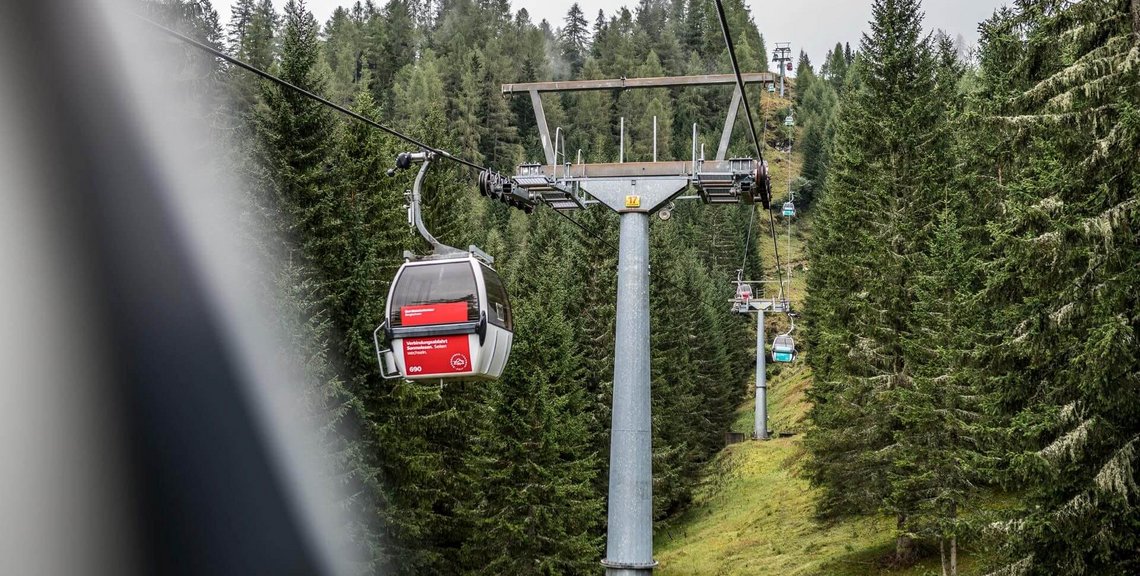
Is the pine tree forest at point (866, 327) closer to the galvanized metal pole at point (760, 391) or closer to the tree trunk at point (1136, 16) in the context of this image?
the tree trunk at point (1136, 16)

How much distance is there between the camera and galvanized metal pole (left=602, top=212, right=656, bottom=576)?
13.6 meters

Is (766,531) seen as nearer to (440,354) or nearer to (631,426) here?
(631,426)

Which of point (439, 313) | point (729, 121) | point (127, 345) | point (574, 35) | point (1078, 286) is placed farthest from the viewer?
point (574, 35)

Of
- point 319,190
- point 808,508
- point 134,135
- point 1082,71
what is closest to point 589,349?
point 808,508

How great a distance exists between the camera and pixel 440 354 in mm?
12664

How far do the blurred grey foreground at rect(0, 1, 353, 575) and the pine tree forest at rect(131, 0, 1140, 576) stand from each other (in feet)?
3.57

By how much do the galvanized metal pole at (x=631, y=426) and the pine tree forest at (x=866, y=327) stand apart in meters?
3.32

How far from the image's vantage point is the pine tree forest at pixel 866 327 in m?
14.1

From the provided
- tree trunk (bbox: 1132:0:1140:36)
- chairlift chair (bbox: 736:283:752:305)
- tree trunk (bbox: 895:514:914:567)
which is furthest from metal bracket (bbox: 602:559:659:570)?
chairlift chair (bbox: 736:283:752:305)

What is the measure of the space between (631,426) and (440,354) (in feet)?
9.82

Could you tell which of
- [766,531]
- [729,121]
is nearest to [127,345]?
[729,121]

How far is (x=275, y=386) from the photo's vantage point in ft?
68.4

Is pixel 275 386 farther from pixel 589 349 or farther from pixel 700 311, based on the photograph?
pixel 700 311

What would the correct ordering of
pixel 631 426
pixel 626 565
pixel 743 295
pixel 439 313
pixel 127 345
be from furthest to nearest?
pixel 743 295 → pixel 127 345 → pixel 631 426 → pixel 626 565 → pixel 439 313
